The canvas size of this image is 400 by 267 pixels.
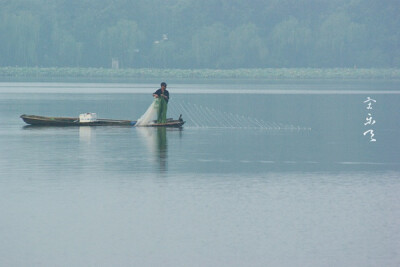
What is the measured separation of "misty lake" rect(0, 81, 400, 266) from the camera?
1634 centimetres

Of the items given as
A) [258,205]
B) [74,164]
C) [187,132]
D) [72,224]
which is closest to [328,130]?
[187,132]

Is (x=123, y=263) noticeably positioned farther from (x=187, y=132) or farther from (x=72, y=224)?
(x=187, y=132)

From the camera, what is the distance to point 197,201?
70.2ft

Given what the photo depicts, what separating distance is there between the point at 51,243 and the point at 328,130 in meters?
32.6

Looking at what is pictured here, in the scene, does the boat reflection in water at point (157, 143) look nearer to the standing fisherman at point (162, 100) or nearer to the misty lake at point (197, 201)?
the misty lake at point (197, 201)

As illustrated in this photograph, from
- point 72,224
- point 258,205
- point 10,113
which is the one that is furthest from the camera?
point 10,113

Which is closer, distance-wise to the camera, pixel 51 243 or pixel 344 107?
pixel 51 243

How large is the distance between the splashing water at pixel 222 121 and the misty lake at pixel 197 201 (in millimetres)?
9563

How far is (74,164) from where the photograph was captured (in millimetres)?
29031

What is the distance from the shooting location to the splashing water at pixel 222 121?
51156 mm

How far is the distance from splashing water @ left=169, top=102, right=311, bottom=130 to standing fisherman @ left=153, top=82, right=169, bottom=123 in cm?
502

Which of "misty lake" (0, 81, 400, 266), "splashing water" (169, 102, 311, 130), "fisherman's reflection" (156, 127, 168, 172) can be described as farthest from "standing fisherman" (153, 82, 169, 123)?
"splashing water" (169, 102, 311, 130)

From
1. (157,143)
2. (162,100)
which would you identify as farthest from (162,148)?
(162,100)

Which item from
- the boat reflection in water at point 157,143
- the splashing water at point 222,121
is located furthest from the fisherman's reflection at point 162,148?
the splashing water at point 222,121
